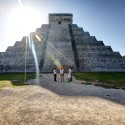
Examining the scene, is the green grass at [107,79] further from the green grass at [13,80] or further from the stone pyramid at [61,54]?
the stone pyramid at [61,54]

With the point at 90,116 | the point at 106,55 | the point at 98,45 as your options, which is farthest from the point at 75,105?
the point at 98,45

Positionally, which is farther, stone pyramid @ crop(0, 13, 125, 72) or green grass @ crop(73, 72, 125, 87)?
stone pyramid @ crop(0, 13, 125, 72)

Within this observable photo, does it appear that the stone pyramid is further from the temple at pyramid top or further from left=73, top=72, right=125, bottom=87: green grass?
the temple at pyramid top

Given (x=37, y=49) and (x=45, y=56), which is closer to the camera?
(x=45, y=56)

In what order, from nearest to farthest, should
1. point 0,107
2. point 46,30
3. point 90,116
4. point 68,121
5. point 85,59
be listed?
point 68,121 < point 90,116 < point 0,107 < point 85,59 < point 46,30

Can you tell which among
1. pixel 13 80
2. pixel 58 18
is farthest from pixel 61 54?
pixel 58 18

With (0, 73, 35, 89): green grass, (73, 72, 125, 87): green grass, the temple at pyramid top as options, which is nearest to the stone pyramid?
(73, 72, 125, 87): green grass

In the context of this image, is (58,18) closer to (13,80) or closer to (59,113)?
(13,80)

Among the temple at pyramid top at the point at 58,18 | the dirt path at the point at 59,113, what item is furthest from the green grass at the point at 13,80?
the temple at pyramid top at the point at 58,18

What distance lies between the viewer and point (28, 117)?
916 cm

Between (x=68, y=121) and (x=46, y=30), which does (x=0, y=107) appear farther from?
(x=46, y=30)

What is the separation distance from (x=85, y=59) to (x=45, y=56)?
774 centimetres

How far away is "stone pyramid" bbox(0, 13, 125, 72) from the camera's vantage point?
42562mm

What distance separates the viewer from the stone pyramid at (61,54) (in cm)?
4256
